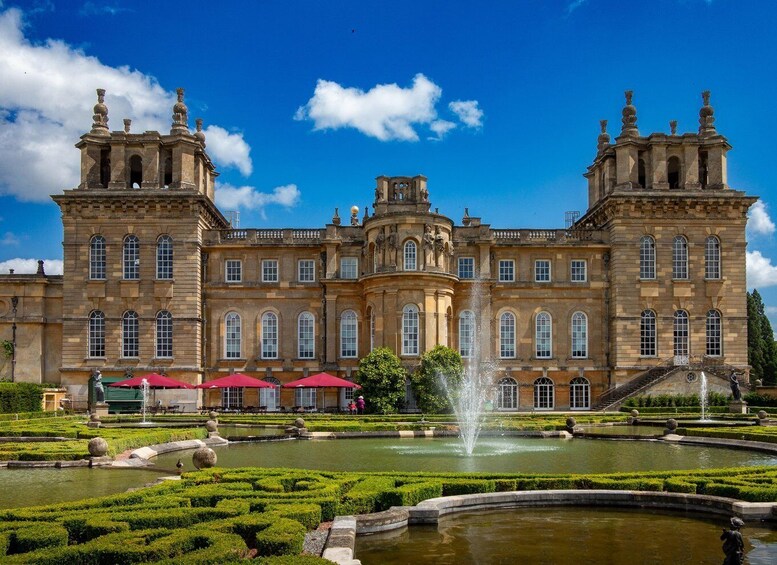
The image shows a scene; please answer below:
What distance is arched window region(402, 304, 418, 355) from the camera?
1609 inches

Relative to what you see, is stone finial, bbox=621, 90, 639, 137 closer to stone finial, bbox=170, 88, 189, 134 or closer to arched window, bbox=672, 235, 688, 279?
arched window, bbox=672, 235, 688, 279

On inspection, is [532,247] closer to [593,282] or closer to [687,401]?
[593,282]

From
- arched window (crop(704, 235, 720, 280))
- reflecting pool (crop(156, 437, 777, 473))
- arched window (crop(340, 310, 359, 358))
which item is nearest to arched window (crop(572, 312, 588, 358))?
arched window (crop(704, 235, 720, 280))

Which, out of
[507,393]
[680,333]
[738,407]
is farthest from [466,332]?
[738,407]

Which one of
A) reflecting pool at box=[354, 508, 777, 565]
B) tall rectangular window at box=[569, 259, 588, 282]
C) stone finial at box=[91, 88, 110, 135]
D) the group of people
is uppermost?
stone finial at box=[91, 88, 110, 135]

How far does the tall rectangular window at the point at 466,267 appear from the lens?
44.1m

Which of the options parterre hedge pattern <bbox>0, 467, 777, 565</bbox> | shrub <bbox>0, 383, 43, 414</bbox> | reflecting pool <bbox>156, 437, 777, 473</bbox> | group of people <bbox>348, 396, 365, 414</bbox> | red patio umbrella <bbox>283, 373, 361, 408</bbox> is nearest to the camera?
parterre hedge pattern <bbox>0, 467, 777, 565</bbox>

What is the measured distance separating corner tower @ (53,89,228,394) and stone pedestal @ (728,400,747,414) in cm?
2626

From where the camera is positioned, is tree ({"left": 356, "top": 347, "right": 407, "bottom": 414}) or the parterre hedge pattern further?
tree ({"left": 356, "top": 347, "right": 407, "bottom": 414})

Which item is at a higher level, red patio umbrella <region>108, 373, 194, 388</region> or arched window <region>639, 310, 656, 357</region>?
arched window <region>639, 310, 656, 357</region>

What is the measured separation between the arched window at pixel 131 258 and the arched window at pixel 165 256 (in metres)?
1.09

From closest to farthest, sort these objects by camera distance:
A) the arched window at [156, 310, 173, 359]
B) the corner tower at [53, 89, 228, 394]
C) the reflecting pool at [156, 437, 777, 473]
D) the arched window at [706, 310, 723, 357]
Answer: the reflecting pool at [156, 437, 777, 473], the corner tower at [53, 89, 228, 394], the arched window at [156, 310, 173, 359], the arched window at [706, 310, 723, 357]

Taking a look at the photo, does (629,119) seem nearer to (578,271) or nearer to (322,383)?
(578,271)

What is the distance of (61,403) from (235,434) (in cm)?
1676
